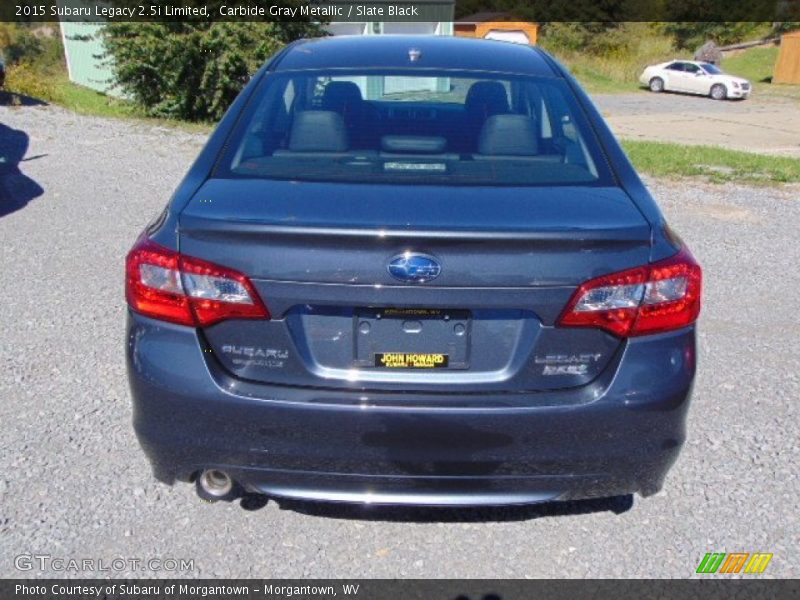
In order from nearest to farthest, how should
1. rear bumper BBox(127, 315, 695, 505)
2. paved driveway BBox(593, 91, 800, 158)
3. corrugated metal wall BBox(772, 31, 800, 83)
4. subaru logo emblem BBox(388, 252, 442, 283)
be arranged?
subaru logo emblem BBox(388, 252, 442, 283) → rear bumper BBox(127, 315, 695, 505) → paved driveway BBox(593, 91, 800, 158) → corrugated metal wall BBox(772, 31, 800, 83)

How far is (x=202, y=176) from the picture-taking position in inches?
102

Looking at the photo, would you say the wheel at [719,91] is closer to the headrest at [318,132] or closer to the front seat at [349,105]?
the front seat at [349,105]

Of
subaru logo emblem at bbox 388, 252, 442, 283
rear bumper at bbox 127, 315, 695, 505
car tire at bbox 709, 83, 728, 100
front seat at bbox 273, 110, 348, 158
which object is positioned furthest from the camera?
car tire at bbox 709, 83, 728, 100

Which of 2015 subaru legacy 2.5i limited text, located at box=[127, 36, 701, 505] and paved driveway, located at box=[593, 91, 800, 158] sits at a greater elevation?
2015 subaru legacy 2.5i limited text, located at box=[127, 36, 701, 505]

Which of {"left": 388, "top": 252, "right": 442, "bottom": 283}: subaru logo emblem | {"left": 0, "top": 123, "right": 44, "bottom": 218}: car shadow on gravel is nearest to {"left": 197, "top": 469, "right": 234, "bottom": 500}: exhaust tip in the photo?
{"left": 388, "top": 252, "right": 442, "bottom": 283}: subaru logo emblem

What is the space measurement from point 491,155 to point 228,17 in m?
A: 12.4

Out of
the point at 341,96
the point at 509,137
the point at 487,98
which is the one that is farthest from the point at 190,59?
the point at 509,137

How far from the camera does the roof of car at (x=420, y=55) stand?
127 inches

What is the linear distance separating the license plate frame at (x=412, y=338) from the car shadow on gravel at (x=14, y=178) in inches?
238

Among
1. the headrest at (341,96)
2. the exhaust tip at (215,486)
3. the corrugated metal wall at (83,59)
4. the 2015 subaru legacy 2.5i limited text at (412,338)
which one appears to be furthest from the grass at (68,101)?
the 2015 subaru legacy 2.5i limited text at (412,338)

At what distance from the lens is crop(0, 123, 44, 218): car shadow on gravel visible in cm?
757

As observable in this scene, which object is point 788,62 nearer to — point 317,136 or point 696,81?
point 696,81

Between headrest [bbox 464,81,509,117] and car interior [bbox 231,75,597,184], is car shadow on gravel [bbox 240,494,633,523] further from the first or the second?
headrest [bbox 464,81,509,117]

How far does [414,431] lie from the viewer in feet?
7.45
